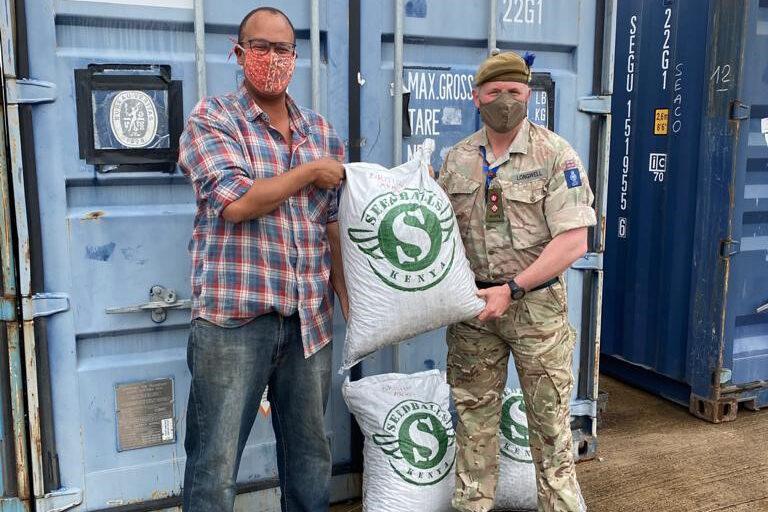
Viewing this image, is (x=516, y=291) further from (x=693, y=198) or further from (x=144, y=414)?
(x=693, y=198)

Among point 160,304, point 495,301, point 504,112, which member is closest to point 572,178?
point 504,112

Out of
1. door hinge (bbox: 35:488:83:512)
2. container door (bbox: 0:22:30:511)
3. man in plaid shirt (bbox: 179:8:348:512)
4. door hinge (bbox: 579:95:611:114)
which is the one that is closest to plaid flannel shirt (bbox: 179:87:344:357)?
man in plaid shirt (bbox: 179:8:348:512)

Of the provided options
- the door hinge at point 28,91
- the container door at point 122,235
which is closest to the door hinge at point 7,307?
the container door at point 122,235

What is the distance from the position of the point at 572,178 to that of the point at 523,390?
2.38 feet

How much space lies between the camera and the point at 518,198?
7.55 feet

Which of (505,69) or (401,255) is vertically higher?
(505,69)

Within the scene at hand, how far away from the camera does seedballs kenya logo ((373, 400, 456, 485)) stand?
2.62 m

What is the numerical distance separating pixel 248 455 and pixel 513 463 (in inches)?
39.4

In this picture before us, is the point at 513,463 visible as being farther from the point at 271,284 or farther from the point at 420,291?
the point at 271,284

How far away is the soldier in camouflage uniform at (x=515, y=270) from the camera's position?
2248mm

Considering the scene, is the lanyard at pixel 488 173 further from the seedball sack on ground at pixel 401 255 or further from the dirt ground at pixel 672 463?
the dirt ground at pixel 672 463

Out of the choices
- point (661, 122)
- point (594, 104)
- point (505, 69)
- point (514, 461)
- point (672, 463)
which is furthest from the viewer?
point (661, 122)

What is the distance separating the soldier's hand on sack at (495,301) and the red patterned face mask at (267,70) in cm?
90

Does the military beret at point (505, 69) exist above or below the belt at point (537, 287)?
above
